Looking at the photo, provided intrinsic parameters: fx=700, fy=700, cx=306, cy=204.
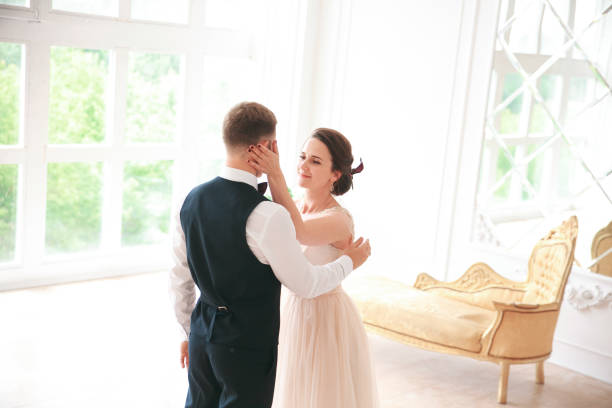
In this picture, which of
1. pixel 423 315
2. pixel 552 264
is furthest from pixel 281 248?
pixel 552 264

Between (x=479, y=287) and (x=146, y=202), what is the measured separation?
2.75 m

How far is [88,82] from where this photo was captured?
5105mm

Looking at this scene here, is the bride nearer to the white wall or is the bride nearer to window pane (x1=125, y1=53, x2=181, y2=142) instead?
the white wall

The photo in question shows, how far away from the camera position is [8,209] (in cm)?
489

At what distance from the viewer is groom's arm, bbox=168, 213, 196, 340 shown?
7.36 feet

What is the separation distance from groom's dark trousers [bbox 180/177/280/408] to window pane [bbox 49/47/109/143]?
3.26 m

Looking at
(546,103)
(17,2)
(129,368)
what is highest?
(17,2)

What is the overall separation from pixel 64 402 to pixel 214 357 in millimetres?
1613

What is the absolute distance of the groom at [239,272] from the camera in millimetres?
1998

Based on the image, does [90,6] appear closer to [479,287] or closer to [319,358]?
[479,287]

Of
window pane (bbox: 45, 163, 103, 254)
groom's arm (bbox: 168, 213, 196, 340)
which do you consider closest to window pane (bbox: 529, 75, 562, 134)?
groom's arm (bbox: 168, 213, 196, 340)

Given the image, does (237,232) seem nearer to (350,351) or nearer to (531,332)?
(350,351)

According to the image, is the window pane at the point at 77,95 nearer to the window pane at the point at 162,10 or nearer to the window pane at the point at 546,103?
the window pane at the point at 162,10

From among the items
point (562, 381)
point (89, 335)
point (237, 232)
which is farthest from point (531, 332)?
point (89, 335)
